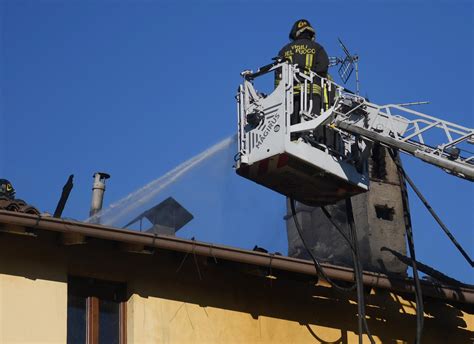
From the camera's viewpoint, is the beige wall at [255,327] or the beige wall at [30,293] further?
the beige wall at [255,327]

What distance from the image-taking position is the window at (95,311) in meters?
16.1

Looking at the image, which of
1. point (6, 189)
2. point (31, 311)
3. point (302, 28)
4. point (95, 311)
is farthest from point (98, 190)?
point (31, 311)

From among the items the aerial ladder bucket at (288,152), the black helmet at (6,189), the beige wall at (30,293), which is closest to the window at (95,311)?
the beige wall at (30,293)

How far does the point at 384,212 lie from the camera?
85.6ft

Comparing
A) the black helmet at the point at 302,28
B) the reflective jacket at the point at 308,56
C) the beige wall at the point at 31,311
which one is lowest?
the beige wall at the point at 31,311

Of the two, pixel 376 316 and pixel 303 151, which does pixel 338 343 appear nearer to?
pixel 376 316

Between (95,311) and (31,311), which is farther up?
(95,311)

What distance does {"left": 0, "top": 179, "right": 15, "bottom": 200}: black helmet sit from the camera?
59.4 ft

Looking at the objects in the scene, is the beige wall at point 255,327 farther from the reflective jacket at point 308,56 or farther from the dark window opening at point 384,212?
the dark window opening at point 384,212

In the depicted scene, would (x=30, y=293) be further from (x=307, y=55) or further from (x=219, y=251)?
(x=307, y=55)

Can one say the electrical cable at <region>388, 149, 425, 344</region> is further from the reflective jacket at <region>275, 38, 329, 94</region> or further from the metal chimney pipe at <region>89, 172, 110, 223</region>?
the metal chimney pipe at <region>89, 172, 110, 223</region>

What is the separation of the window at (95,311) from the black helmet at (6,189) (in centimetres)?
227

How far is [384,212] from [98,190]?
22.1 ft

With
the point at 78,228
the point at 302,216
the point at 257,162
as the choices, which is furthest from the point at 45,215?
the point at 302,216
